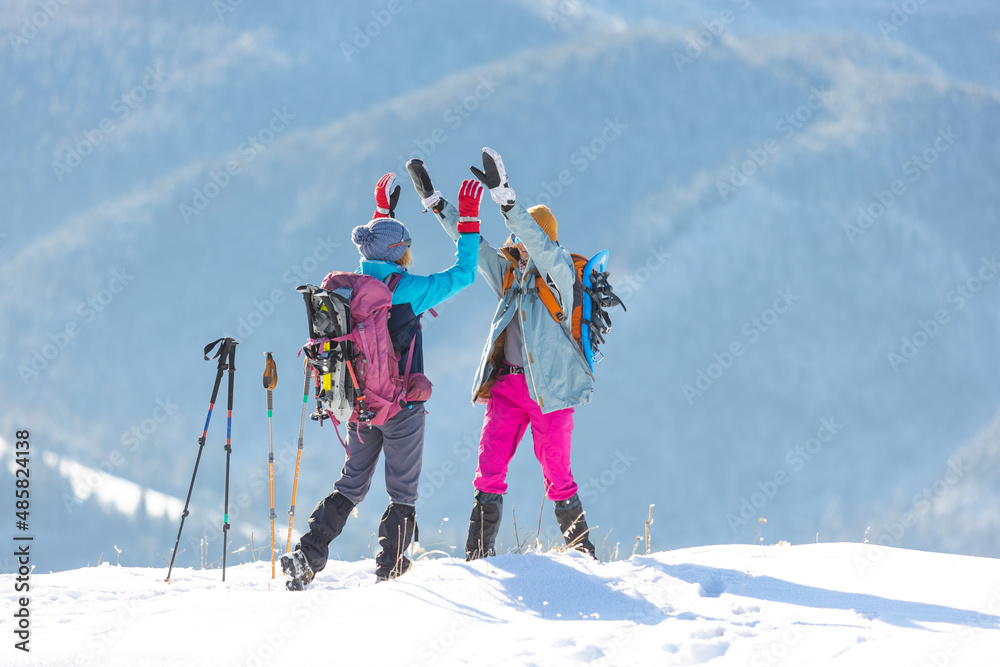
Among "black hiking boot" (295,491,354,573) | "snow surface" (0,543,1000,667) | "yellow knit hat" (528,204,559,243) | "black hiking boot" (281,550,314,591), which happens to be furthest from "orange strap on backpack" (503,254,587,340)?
"black hiking boot" (281,550,314,591)

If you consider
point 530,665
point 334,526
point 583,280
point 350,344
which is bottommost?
point 530,665

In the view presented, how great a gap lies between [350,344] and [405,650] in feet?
7.09

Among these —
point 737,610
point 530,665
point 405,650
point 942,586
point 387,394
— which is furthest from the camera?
point 387,394

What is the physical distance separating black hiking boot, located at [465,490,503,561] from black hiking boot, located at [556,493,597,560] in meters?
0.43

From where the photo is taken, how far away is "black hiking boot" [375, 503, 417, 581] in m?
Result: 4.99

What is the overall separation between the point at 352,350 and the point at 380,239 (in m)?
0.79

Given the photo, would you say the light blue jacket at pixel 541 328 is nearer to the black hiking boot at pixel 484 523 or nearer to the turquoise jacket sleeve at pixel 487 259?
the turquoise jacket sleeve at pixel 487 259

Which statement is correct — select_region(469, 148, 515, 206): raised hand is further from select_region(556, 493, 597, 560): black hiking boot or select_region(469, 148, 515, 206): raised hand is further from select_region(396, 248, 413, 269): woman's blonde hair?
select_region(556, 493, 597, 560): black hiking boot

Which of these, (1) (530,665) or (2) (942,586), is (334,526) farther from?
(2) (942,586)

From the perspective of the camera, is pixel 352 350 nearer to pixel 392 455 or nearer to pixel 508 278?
pixel 392 455

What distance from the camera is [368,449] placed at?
5.19m

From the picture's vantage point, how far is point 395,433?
198 inches

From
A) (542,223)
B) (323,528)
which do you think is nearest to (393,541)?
(323,528)

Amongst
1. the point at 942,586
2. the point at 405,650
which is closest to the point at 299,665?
the point at 405,650
